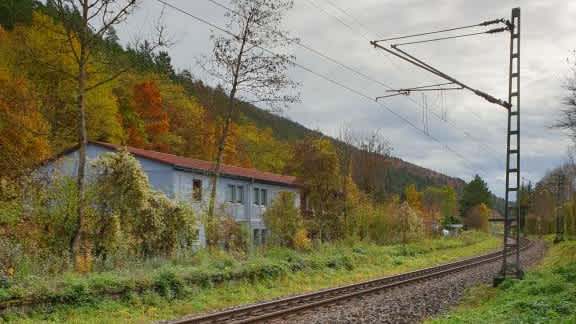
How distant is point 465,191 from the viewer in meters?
126

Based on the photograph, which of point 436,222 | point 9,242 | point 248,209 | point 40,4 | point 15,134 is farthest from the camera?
point 436,222

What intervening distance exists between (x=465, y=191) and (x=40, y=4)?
94.2 meters

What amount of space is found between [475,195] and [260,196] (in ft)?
288

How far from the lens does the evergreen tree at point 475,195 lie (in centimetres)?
12281

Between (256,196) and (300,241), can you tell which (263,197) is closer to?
(256,196)

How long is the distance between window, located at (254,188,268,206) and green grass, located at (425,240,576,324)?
83.9 feet

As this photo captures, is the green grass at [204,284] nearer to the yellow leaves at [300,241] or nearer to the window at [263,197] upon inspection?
the yellow leaves at [300,241]

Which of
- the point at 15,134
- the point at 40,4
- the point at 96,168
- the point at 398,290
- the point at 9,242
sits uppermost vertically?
the point at 40,4

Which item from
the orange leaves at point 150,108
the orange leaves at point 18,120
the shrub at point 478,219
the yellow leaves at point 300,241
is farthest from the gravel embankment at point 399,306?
the shrub at point 478,219

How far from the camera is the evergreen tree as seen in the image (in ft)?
403

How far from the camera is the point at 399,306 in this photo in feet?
55.0

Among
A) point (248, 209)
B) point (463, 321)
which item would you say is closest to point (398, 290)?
point (463, 321)

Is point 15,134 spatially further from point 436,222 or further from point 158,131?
point 436,222

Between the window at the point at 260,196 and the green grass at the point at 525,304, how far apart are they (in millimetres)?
25580
